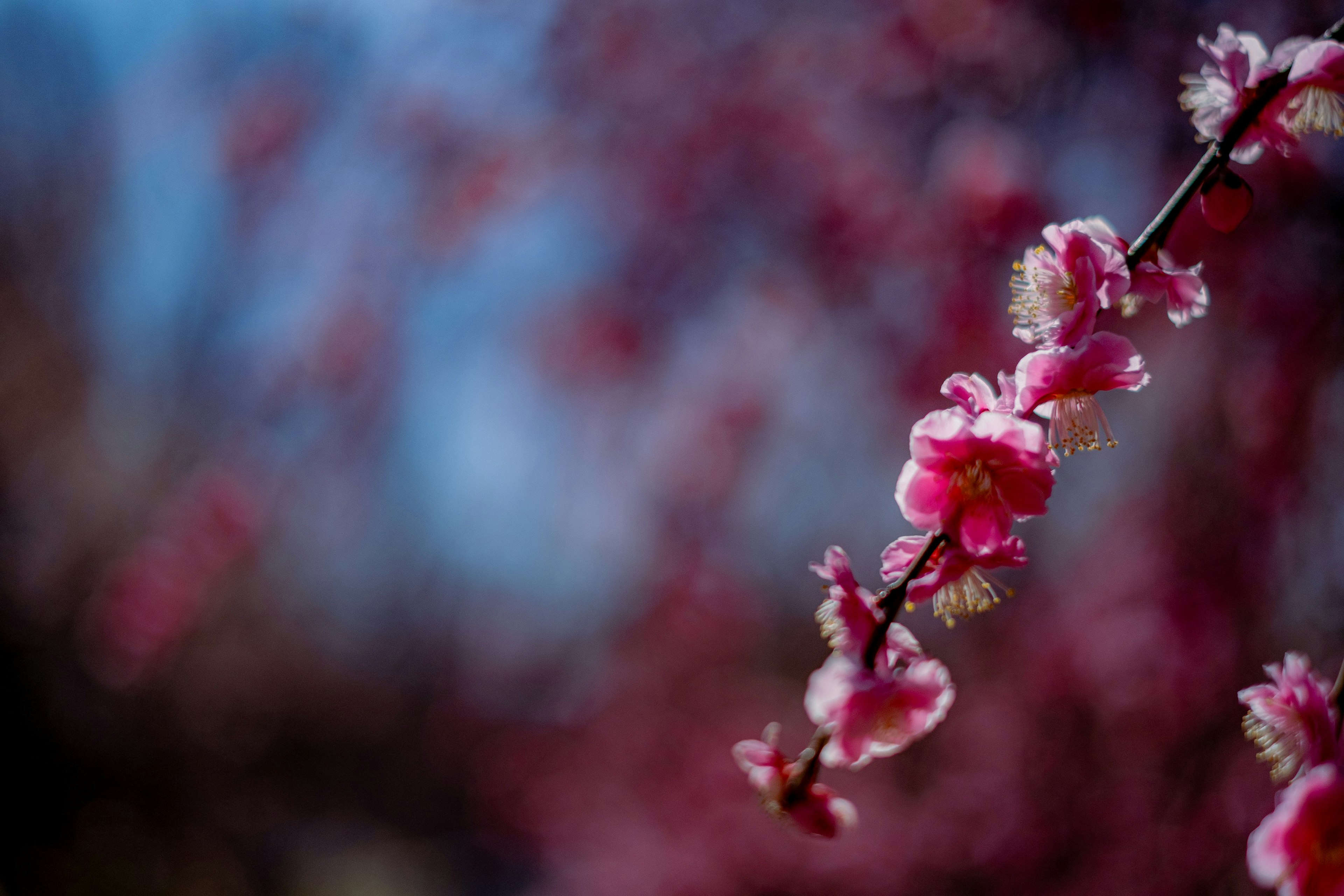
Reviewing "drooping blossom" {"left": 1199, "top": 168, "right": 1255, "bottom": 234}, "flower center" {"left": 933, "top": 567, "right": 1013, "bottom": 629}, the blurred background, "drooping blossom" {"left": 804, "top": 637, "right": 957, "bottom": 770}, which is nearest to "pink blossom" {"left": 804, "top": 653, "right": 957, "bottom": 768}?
"drooping blossom" {"left": 804, "top": 637, "right": 957, "bottom": 770}

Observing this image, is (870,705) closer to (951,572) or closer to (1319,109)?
(951,572)

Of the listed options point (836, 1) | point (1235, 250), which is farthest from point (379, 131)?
point (1235, 250)

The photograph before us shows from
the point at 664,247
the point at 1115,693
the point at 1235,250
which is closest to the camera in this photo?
the point at 1235,250

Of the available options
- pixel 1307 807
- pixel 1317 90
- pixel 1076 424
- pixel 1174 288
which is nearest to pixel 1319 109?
pixel 1317 90

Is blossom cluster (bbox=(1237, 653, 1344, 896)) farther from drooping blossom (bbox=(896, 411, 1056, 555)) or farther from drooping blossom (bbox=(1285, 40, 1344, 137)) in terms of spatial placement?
drooping blossom (bbox=(1285, 40, 1344, 137))

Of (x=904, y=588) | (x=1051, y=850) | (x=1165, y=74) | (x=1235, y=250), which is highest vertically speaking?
(x=1165, y=74)

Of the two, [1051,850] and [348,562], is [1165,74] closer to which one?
[1051,850]
